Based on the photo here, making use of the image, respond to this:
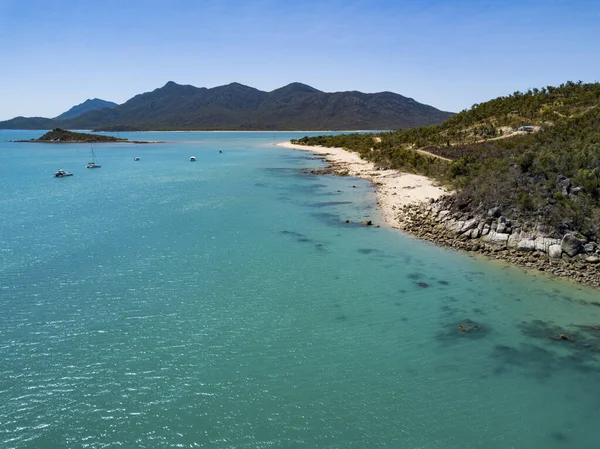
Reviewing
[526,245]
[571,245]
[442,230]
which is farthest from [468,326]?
[442,230]

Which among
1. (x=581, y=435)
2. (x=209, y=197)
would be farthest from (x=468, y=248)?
(x=209, y=197)

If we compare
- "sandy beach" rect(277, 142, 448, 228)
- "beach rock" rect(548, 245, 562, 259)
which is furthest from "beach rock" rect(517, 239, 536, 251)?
"sandy beach" rect(277, 142, 448, 228)

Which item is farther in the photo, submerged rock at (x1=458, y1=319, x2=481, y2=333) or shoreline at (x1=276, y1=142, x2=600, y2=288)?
shoreline at (x1=276, y1=142, x2=600, y2=288)

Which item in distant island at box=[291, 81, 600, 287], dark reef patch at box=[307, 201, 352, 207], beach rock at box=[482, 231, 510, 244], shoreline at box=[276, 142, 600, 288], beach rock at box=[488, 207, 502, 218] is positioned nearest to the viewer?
shoreline at box=[276, 142, 600, 288]

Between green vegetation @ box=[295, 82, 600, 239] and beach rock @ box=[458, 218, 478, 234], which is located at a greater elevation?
green vegetation @ box=[295, 82, 600, 239]

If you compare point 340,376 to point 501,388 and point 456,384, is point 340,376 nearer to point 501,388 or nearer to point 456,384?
point 456,384

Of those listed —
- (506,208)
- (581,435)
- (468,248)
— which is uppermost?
(506,208)

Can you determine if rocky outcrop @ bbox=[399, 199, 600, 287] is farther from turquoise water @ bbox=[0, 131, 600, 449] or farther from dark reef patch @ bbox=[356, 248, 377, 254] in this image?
dark reef patch @ bbox=[356, 248, 377, 254]
